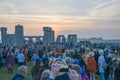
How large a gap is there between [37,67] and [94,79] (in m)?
6.61

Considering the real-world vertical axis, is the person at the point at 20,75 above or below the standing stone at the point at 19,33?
above

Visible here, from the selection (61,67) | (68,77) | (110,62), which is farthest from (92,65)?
(61,67)

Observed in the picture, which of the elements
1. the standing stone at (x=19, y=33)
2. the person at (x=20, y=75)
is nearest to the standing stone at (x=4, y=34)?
the standing stone at (x=19, y=33)

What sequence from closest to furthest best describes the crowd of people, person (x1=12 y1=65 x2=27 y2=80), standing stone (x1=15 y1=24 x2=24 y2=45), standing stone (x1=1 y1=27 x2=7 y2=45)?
the crowd of people → person (x1=12 y1=65 x2=27 y2=80) → standing stone (x1=15 y1=24 x2=24 y2=45) → standing stone (x1=1 y1=27 x2=7 y2=45)

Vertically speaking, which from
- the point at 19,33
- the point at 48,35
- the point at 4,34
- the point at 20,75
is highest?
the point at 20,75

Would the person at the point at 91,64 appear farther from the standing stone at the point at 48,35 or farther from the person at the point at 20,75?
the standing stone at the point at 48,35

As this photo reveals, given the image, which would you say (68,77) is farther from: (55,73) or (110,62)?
(110,62)

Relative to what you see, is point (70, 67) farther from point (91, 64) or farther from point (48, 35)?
point (48, 35)

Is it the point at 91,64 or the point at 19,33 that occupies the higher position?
the point at 19,33

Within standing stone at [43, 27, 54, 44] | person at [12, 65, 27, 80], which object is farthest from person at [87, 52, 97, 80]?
standing stone at [43, 27, 54, 44]

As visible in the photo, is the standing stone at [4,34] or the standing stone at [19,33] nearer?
the standing stone at [19,33]

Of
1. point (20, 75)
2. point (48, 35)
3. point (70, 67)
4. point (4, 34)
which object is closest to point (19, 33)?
point (4, 34)

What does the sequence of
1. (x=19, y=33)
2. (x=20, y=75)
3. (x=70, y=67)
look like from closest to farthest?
(x=20, y=75)
(x=70, y=67)
(x=19, y=33)

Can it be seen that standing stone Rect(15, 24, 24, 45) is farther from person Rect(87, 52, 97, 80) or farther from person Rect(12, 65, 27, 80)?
person Rect(12, 65, 27, 80)
